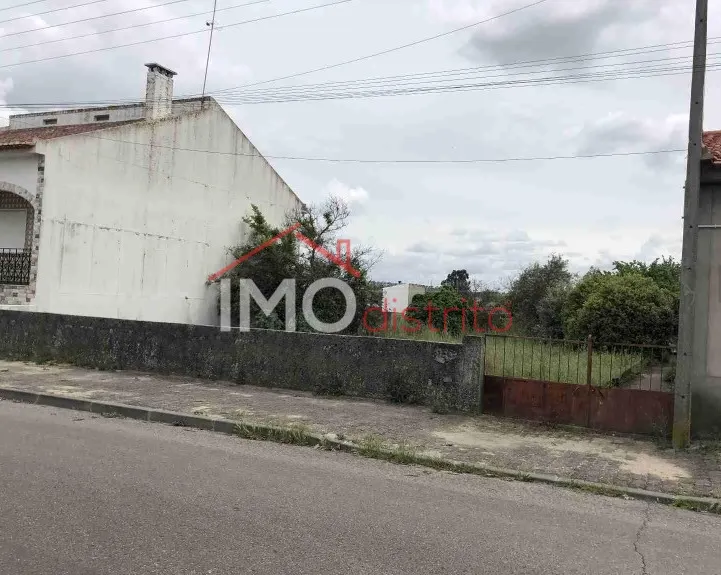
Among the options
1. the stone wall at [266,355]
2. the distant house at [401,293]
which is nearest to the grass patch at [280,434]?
the stone wall at [266,355]

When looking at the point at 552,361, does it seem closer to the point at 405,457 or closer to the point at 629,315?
the point at 405,457

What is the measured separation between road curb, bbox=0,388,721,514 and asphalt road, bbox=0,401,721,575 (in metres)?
0.17

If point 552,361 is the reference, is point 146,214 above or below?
above

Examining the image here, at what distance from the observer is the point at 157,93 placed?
2075cm

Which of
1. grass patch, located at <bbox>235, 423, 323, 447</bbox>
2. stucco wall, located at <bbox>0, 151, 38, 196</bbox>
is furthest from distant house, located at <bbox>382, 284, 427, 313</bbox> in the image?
grass patch, located at <bbox>235, 423, 323, 447</bbox>

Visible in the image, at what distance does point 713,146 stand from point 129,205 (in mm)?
15697

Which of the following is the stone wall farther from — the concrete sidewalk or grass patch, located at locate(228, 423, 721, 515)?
grass patch, located at locate(228, 423, 721, 515)

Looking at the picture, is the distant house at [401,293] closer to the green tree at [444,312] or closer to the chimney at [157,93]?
the green tree at [444,312]

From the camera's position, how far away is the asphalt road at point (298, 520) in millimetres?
3868

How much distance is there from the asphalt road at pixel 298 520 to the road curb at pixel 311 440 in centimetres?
17

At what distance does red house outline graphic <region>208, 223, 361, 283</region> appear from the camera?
20.5m

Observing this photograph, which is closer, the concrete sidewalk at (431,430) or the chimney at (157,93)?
the concrete sidewalk at (431,430)

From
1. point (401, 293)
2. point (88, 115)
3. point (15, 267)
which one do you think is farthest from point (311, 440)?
point (401, 293)

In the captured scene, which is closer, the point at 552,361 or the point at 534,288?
the point at 552,361
